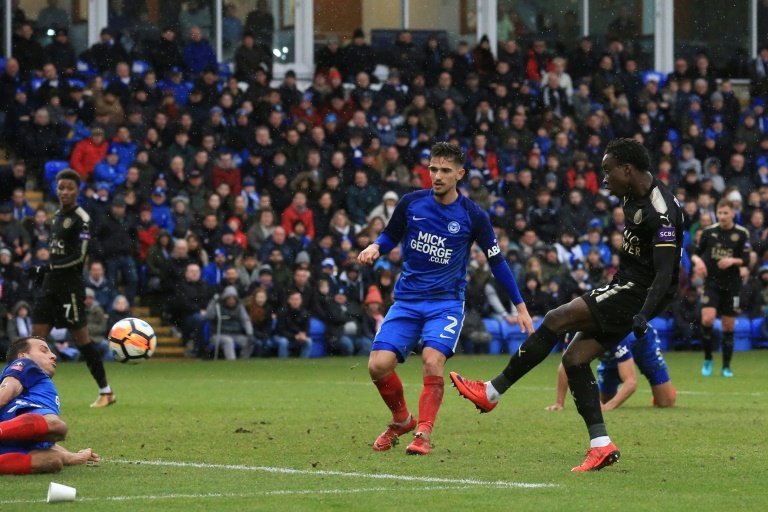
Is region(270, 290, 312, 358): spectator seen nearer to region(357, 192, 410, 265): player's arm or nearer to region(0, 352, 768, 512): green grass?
region(0, 352, 768, 512): green grass

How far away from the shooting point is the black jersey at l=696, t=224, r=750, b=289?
67.4 feet

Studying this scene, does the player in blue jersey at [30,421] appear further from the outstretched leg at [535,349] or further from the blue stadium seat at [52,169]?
the blue stadium seat at [52,169]

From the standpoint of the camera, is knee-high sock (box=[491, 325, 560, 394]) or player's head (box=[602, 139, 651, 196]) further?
knee-high sock (box=[491, 325, 560, 394])

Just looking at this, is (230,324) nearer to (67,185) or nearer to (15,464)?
(67,185)

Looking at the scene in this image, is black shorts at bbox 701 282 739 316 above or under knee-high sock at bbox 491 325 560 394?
under

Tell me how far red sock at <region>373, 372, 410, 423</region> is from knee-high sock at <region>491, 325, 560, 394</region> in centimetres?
127

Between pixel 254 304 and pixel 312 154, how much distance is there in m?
4.05

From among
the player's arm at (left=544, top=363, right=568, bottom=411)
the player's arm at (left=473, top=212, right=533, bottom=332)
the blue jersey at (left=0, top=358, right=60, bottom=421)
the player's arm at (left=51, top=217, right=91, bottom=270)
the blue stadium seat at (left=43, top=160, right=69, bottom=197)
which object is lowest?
the player's arm at (left=544, top=363, right=568, bottom=411)

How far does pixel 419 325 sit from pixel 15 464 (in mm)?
3236

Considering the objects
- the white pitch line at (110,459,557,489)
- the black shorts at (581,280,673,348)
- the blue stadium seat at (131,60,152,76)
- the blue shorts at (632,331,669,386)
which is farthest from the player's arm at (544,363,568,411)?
the blue stadium seat at (131,60,152,76)

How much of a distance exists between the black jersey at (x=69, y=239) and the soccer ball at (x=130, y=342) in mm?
1996

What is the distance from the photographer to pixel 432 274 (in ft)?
37.0

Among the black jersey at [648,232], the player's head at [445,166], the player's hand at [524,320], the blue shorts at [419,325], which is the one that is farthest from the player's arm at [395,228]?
the black jersey at [648,232]

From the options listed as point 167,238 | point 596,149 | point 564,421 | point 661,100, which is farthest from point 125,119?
point 564,421
